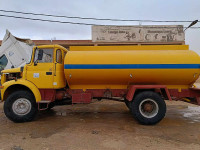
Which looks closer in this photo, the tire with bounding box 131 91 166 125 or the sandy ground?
the sandy ground

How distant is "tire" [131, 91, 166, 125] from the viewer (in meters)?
4.83

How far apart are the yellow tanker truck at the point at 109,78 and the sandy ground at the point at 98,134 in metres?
0.51

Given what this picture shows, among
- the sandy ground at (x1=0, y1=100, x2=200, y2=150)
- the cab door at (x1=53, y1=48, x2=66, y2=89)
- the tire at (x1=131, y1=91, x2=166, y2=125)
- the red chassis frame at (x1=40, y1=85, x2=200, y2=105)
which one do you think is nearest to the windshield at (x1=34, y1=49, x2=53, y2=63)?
the cab door at (x1=53, y1=48, x2=66, y2=89)

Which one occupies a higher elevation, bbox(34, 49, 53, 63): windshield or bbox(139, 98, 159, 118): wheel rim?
bbox(34, 49, 53, 63): windshield

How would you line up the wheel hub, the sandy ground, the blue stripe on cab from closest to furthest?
1. the sandy ground
2. the blue stripe on cab
3. the wheel hub

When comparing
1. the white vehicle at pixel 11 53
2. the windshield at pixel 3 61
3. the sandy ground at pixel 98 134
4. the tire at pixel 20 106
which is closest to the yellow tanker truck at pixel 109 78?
the tire at pixel 20 106

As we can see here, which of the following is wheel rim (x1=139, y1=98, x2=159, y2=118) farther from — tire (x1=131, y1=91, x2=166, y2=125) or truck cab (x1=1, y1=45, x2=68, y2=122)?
truck cab (x1=1, y1=45, x2=68, y2=122)

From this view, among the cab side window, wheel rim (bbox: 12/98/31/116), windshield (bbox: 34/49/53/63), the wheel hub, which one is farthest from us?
the cab side window

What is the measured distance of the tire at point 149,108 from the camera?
4828 millimetres

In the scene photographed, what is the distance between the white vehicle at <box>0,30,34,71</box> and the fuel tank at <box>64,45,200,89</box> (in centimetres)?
487

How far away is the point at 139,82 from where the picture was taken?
5203mm

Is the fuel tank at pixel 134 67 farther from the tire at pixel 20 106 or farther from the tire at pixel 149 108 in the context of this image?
the tire at pixel 20 106

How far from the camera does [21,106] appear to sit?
510 cm

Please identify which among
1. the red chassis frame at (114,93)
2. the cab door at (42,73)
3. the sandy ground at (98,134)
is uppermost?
the cab door at (42,73)
